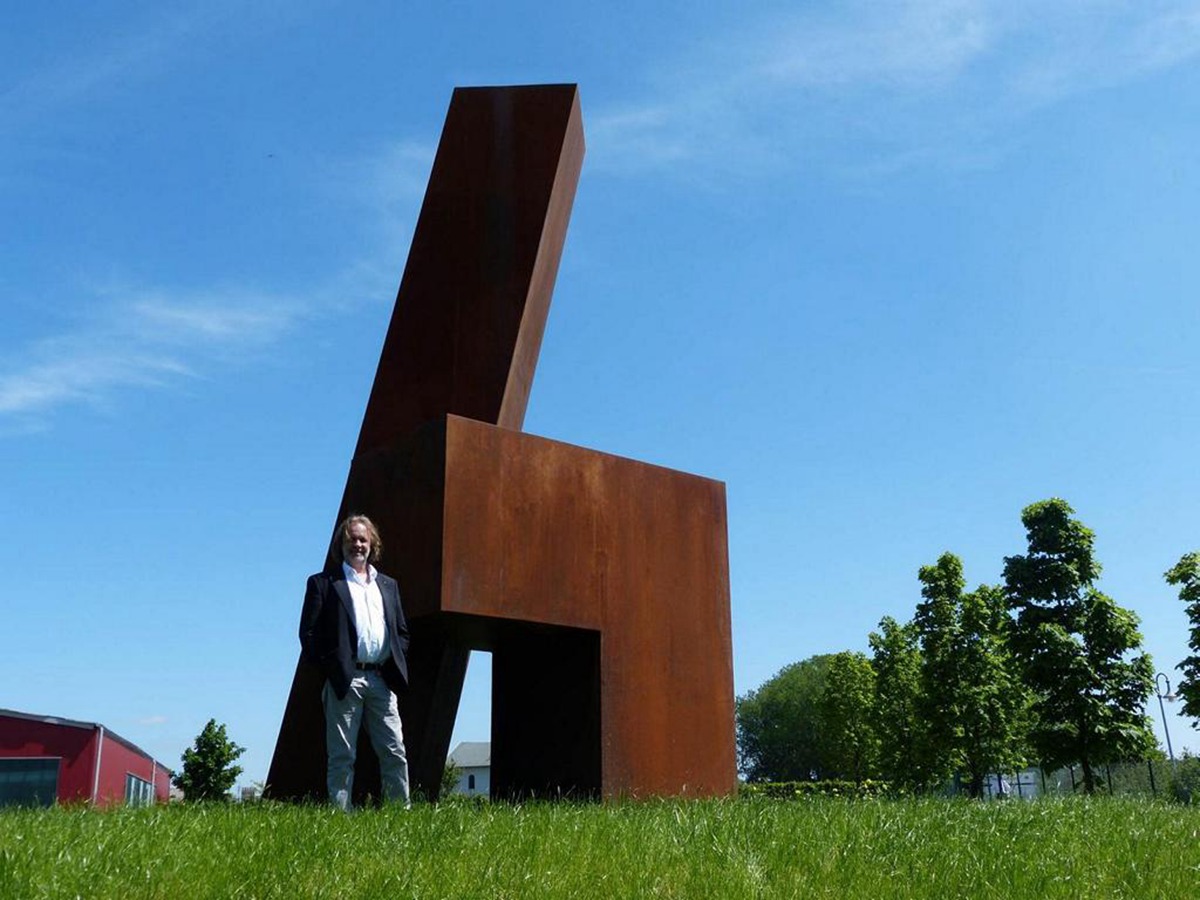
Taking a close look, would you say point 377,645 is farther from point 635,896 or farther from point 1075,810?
point 1075,810

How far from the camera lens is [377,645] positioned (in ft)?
21.7

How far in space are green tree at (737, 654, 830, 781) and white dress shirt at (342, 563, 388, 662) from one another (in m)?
77.7

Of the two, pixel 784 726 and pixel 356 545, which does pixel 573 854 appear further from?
pixel 784 726

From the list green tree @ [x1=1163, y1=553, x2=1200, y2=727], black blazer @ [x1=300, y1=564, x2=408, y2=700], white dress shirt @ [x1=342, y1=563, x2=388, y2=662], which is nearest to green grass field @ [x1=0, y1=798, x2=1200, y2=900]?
black blazer @ [x1=300, y1=564, x2=408, y2=700]

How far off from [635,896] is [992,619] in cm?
3303

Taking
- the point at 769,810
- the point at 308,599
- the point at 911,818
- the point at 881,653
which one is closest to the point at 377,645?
the point at 308,599

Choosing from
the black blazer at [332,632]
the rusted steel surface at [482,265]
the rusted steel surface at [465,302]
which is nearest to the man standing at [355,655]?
the black blazer at [332,632]

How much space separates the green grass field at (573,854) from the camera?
3.99 metres

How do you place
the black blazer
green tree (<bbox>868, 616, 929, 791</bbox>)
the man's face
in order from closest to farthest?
the black blazer → the man's face → green tree (<bbox>868, 616, 929, 791</bbox>)

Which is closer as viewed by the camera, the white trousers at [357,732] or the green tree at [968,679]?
the white trousers at [357,732]

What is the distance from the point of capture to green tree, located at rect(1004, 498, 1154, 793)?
90.9 ft

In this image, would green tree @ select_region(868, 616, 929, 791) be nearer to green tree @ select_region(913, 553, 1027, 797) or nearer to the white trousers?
green tree @ select_region(913, 553, 1027, 797)

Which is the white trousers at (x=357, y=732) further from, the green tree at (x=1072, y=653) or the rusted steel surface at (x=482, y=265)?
the green tree at (x=1072, y=653)

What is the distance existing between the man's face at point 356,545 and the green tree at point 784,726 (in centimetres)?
7770
